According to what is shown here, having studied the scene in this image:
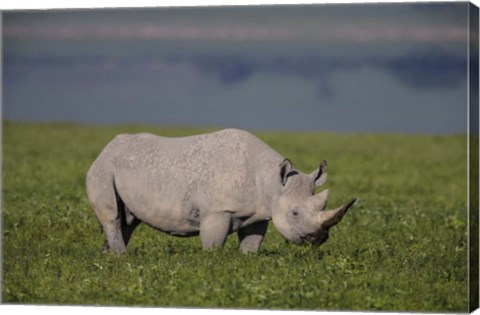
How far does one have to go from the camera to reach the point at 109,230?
55.0ft

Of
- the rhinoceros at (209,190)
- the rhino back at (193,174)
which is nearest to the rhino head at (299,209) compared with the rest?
the rhinoceros at (209,190)

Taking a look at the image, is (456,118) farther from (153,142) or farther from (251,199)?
(153,142)

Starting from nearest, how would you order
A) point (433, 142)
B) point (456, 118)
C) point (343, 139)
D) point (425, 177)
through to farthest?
point (456, 118) < point (425, 177) < point (433, 142) < point (343, 139)

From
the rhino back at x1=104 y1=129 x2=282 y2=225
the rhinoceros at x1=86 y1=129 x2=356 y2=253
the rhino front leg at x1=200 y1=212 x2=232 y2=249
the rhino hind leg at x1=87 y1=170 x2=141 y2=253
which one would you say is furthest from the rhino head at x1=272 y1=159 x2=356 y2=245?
the rhino hind leg at x1=87 y1=170 x2=141 y2=253

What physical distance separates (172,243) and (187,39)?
259 cm

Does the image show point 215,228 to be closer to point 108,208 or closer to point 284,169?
point 284,169

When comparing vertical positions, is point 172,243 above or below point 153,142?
below

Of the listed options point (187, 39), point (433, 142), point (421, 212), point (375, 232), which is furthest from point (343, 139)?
point (187, 39)

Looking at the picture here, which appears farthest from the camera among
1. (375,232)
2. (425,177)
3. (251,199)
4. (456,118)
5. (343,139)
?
(343,139)

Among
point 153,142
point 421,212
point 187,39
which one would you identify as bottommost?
point 421,212

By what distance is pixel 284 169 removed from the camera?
1569 centimetres

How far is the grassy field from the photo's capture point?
14.6m

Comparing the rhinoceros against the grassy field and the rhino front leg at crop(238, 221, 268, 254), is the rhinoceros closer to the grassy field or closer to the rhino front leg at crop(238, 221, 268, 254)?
the rhino front leg at crop(238, 221, 268, 254)

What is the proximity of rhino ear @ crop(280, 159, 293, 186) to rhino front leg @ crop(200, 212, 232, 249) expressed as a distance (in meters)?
0.72
